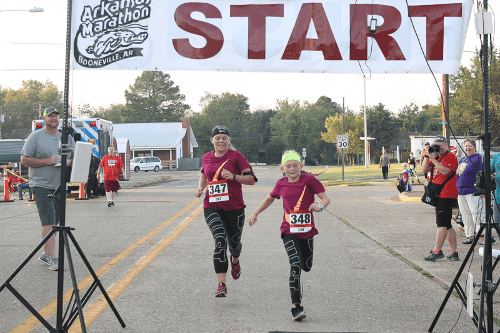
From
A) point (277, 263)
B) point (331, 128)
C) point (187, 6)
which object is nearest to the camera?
point (187, 6)

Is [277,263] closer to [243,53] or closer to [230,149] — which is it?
[230,149]

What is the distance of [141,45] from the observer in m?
6.48

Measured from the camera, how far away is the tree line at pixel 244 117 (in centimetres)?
10669

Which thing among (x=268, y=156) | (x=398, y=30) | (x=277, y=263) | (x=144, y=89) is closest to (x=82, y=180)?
(x=277, y=263)

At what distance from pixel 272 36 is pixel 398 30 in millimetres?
1617

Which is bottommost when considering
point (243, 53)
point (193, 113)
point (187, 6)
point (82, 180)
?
point (82, 180)

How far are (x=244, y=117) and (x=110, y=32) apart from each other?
122 m

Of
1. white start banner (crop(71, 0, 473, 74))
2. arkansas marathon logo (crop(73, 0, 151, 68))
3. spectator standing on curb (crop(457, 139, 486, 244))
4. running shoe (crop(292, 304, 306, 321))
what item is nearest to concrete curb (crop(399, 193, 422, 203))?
spectator standing on curb (crop(457, 139, 486, 244))

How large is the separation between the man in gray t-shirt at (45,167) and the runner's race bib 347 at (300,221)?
344 centimetres

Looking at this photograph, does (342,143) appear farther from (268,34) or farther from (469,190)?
(268,34)

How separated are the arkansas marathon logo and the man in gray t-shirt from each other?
978 mm

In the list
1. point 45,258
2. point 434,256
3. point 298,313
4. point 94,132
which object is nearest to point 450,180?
point 434,256

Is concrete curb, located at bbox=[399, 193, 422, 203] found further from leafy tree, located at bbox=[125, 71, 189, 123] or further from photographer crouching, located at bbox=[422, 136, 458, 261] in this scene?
leafy tree, located at bbox=[125, 71, 189, 123]

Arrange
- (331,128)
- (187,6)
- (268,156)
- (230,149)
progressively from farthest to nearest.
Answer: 1. (268,156)
2. (331,128)
3. (187,6)
4. (230,149)
